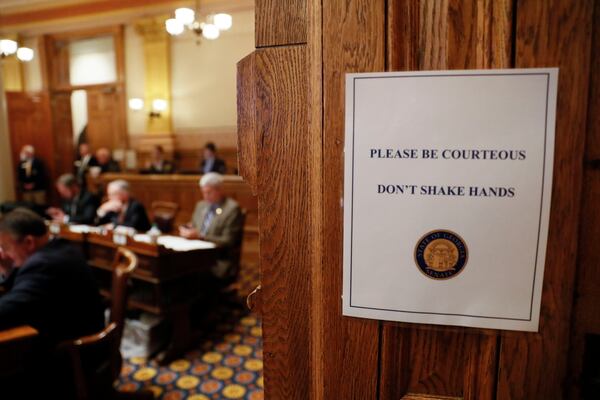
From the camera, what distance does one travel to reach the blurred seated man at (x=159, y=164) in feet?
25.6

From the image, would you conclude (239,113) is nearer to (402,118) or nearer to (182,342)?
(402,118)

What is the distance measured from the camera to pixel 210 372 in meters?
2.92

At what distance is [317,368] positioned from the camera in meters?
0.70

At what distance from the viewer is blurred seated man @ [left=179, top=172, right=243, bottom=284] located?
370cm

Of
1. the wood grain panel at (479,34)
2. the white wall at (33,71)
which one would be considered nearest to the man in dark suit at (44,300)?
the wood grain panel at (479,34)

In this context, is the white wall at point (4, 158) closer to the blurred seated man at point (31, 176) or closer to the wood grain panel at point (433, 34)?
the blurred seated man at point (31, 176)

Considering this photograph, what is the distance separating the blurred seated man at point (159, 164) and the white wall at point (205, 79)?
81 centimetres

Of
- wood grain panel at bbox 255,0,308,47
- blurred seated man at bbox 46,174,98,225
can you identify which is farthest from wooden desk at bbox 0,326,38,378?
blurred seated man at bbox 46,174,98,225

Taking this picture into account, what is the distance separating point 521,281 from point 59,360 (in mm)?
2094

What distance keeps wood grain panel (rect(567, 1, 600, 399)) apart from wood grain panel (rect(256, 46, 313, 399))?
41 cm

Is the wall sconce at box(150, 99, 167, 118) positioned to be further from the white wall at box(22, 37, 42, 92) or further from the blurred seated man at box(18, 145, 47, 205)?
the white wall at box(22, 37, 42, 92)

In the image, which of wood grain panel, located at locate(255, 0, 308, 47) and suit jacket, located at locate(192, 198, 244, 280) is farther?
suit jacket, located at locate(192, 198, 244, 280)

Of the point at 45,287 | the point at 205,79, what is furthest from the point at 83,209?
the point at 205,79

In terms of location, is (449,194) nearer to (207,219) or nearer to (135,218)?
(207,219)
